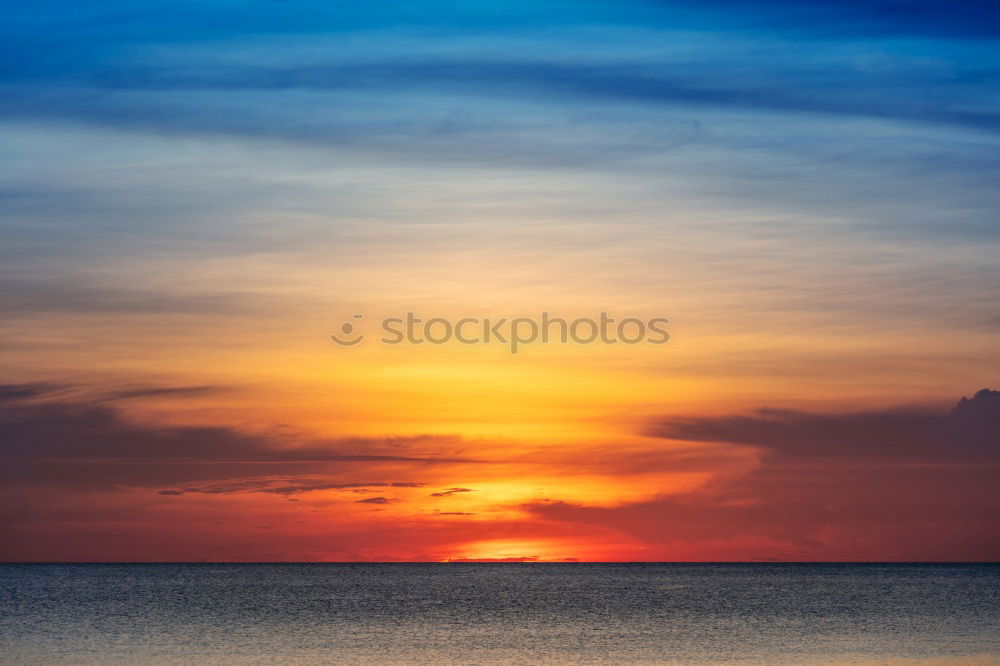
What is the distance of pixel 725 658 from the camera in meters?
55.5

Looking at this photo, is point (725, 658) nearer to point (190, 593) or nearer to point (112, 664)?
point (112, 664)

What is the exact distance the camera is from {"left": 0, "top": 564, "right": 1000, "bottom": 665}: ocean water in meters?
56.7

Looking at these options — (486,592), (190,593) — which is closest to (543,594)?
(486,592)

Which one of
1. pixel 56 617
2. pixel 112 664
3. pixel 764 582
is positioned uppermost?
pixel 112 664

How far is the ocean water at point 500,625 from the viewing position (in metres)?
56.7

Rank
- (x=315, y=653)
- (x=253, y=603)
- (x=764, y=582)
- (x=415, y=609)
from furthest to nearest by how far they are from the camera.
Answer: (x=764, y=582) < (x=253, y=603) < (x=415, y=609) < (x=315, y=653)

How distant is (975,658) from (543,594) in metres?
74.9

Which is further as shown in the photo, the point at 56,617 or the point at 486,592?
the point at 486,592

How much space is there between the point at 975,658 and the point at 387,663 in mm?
26011

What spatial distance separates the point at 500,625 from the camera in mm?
77375

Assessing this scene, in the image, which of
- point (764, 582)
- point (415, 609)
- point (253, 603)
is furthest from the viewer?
point (764, 582)

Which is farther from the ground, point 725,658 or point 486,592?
point 725,658

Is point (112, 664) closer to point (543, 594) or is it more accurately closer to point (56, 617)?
point (56, 617)

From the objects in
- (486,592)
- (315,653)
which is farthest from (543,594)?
(315,653)
